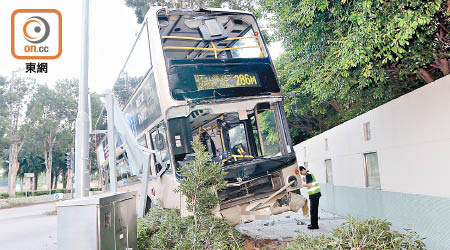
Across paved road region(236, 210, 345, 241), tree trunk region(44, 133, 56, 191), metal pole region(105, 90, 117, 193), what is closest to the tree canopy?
paved road region(236, 210, 345, 241)

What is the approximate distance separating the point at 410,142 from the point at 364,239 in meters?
3.77

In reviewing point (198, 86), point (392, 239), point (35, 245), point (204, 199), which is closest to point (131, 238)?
point (204, 199)

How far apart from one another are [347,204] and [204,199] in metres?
7.16

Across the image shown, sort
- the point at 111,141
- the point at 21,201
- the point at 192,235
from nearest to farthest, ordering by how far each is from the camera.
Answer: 1. the point at 192,235
2. the point at 111,141
3. the point at 21,201

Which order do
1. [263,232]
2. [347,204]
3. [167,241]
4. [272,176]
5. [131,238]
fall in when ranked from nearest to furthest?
[131,238] < [167,241] < [272,176] < [263,232] < [347,204]

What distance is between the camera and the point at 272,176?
7438 mm

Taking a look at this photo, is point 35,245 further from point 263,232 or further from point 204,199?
point 204,199

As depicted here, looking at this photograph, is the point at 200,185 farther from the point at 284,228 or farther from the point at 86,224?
the point at 284,228

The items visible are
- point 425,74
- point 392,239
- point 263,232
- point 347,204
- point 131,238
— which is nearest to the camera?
point 392,239

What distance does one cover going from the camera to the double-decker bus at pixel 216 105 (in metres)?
7.01

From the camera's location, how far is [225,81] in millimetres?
7441

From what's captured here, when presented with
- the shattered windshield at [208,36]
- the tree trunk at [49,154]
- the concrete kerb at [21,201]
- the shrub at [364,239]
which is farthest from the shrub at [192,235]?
the tree trunk at [49,154]

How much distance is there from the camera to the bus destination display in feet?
23.8

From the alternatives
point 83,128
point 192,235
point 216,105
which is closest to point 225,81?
point 216,105
